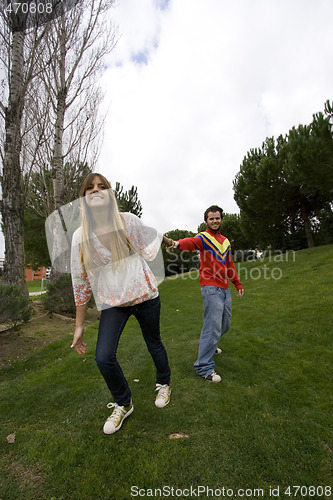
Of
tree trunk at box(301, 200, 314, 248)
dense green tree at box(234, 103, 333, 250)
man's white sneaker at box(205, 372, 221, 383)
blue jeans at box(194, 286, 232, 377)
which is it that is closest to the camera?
man's white sneaker at box(205, 372, 221, 383)

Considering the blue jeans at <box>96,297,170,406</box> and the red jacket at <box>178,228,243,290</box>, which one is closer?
the blue jeans at <box>96,297,170,406</box>

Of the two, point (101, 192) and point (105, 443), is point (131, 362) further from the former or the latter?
point (101, 192)

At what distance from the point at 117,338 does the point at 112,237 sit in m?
0.83

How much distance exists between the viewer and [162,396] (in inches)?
99.3

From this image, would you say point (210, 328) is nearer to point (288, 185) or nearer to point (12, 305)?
point (12, 305)

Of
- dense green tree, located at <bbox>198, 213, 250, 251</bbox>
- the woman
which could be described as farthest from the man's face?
dense green tree, located at <bbox>198, 213, 250, 251</bbox>

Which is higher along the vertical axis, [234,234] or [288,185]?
[288,185]

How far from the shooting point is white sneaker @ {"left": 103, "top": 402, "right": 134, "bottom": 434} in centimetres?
212

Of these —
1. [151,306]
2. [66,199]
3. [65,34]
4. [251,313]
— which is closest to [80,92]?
[65,34]

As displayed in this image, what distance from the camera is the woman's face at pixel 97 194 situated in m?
2.13

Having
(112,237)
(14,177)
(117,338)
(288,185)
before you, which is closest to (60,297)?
(14,177)

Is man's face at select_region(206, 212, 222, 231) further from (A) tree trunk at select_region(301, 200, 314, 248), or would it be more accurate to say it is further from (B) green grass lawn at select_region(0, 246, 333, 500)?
(A) tree trunk at select_region(301, 200, 314, 248)

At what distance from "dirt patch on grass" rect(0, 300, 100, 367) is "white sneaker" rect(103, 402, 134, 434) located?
262 cm

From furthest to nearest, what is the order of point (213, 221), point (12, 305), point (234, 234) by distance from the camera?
point (234, 234) → point (12, 305) → point (213, 221)
